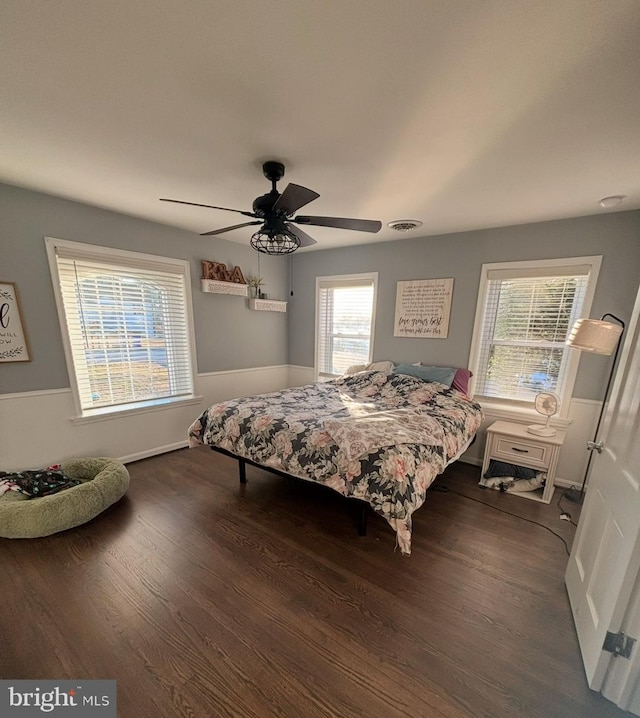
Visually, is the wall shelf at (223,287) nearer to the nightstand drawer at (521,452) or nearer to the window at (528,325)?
the window at (528,325)

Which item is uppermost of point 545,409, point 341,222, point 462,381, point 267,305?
point 341,222

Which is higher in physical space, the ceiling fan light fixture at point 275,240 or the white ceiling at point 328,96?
the white ceiling at point 328,96

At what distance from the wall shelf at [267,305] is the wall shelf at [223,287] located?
0.67 feet

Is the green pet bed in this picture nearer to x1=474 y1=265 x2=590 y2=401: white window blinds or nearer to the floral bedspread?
the floral bedspread

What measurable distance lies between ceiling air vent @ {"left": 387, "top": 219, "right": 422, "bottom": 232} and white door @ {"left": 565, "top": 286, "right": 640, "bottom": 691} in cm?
196

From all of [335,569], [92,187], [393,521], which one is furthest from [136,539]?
[92,187]

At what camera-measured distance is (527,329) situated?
294 cm

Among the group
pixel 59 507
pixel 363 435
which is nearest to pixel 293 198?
pixel 363 435

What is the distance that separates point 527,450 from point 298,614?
7.37 feet

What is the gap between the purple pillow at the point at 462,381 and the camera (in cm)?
308

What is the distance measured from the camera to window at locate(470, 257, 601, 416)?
2.71 m

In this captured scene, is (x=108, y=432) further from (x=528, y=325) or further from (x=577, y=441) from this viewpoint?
(x=577, y=441)

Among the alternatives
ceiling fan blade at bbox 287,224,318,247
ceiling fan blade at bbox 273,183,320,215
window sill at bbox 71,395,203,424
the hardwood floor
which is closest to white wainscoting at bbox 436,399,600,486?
the hardwood floor

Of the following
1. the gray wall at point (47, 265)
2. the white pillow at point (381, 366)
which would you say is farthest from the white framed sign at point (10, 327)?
the white pillow at point (381, 366)
